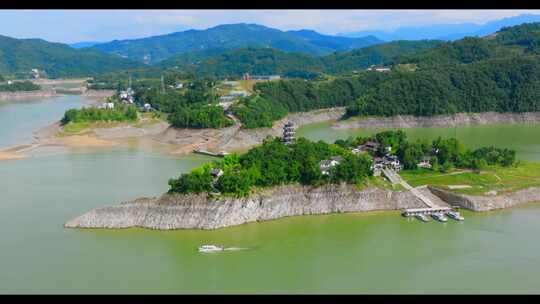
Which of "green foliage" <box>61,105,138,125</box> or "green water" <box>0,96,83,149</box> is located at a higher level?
"green foliage" <box>61,105,138,125</box>

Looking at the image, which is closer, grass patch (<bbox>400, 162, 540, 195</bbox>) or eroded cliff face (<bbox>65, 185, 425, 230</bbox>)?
eroded cliff face (<bbox>65, 185, 425, 230</bbox>)

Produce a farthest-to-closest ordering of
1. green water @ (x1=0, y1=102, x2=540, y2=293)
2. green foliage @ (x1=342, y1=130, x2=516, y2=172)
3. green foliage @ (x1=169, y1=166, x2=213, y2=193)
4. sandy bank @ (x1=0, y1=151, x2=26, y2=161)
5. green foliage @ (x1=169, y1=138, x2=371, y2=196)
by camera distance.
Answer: sandy bank @ (x1=0, y1=151, x2=26, y2=161) < green foliage @ (x1=342, y1=130, x2=516, y2=172) < green foliage @ (x1=169, y1=138, x2=371, y2=196) < green foliage @ (x1=169, y1=166, x2=213, y2=193) < green water @ (x1=0, y1=102, x2=540, y2=293)

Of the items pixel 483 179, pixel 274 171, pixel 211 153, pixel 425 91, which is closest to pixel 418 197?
pixel 483 179

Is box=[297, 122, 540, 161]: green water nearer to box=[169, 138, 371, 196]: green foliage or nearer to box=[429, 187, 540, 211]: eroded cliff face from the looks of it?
box=[429, 187, 540, 211]: eroded cliff face

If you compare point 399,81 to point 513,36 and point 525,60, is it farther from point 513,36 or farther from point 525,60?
point 513,36

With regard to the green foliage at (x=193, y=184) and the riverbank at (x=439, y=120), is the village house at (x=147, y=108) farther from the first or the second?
the green foliage at (x=193, y=184)

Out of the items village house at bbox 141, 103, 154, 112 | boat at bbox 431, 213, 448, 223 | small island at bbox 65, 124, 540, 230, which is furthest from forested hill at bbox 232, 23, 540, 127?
boat at bbox 431, 213, 448, 223
